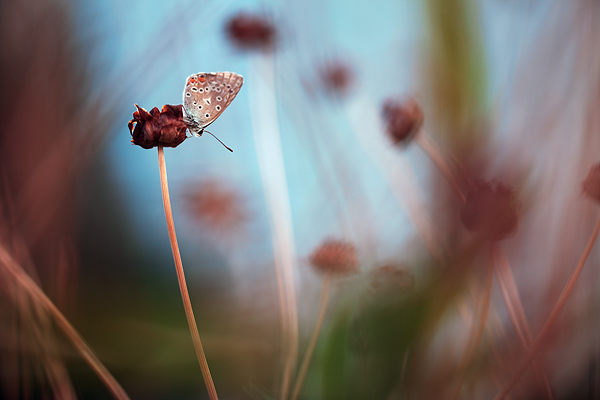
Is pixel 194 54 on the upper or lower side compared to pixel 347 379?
upper

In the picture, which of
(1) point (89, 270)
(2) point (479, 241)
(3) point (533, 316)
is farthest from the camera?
(1) point (89, 270)

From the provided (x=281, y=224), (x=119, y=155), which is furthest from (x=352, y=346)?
(x=119, y=155)

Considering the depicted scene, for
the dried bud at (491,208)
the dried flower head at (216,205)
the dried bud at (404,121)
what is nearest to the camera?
the dried bud at (491,208)

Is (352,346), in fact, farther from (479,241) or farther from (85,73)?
(85,73)

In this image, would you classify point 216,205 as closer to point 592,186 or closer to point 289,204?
point 289,204

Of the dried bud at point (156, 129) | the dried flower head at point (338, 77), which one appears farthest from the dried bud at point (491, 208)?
the dried flower head at point (338, 77)

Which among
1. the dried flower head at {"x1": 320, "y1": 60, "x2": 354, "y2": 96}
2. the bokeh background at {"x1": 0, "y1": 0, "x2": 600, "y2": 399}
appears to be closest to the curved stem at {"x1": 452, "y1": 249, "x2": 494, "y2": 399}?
the bokeh background at {"x1": 0, "y1": 0, "x2": 600, "y2": 399}

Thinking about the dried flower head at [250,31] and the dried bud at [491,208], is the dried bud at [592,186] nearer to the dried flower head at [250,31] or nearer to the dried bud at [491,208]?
the dried bud at [491,208]

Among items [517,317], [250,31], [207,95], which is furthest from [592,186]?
[250,31]

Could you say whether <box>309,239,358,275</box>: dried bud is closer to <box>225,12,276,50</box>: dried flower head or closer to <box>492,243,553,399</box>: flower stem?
<box>492,243,553,399</box>: flower stem
